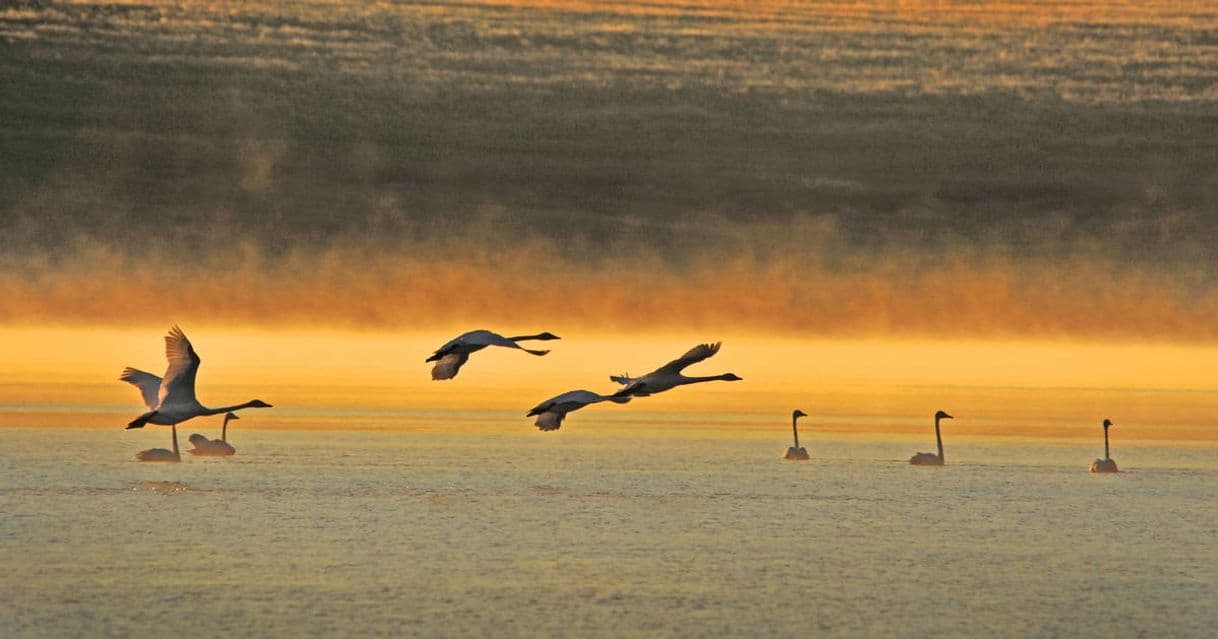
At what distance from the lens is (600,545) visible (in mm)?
46938

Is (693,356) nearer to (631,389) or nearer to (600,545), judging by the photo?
(631,389)

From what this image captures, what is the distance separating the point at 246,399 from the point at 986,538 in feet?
226

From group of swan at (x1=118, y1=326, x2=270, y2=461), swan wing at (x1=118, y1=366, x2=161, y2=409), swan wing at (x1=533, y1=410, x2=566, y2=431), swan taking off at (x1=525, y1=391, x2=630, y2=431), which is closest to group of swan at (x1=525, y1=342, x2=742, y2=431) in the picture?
swan taking off at (x1=525, y1=391, x2=630, y2=431)

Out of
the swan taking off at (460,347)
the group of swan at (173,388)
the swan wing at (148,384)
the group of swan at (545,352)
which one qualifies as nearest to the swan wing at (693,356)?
the group of swan at (545,352)

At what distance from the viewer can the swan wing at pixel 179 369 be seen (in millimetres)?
41844

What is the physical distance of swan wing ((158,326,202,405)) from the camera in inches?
1647

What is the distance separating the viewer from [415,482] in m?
63.4

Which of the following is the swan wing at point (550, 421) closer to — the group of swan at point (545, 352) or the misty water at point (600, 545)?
the group of swan at point (545, 352)

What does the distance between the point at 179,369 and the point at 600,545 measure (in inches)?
373

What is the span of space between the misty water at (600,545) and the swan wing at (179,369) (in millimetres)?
3021

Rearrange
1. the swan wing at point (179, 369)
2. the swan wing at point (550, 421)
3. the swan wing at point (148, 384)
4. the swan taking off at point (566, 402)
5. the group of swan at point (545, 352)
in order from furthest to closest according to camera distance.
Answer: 1. the swan wing at point (148, 384)
2. the swan wing at point (550, 421)
3. the swan wing at point (179, 369)
4. the swan taking off at point (566, 402)
5. the group of swan at point (545, 352)

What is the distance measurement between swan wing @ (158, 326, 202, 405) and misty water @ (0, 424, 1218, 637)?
302 cm

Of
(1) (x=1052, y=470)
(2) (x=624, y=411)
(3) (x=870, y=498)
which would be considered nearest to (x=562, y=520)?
(3) (x=870, y=498)

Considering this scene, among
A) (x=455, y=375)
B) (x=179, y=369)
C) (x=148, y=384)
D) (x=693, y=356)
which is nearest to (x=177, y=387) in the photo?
(x=179, y=369)
